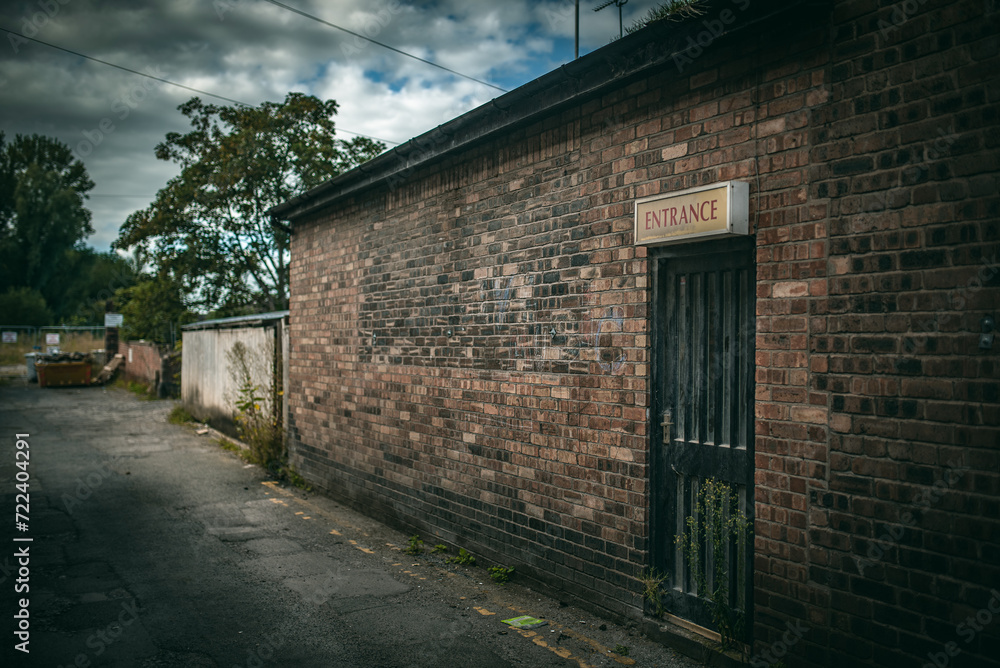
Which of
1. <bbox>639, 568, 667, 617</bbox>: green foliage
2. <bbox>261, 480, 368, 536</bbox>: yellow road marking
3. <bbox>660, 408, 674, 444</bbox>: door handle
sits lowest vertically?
<bbox>261, 480, 368, 536</bbox>: yellow road marking

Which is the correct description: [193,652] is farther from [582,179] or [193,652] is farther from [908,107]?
[908,107]

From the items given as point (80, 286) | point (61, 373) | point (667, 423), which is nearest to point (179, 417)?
point (61, 373)

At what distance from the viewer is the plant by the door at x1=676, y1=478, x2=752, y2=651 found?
368 centimetres

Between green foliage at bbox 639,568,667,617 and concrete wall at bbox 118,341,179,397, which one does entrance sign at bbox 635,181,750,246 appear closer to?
green foliage at bbox 639,568,667,617

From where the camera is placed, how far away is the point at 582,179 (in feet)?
15.4

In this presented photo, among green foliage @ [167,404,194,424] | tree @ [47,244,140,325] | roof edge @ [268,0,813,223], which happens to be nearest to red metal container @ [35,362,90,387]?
green foliage @ [167,404,194,424]

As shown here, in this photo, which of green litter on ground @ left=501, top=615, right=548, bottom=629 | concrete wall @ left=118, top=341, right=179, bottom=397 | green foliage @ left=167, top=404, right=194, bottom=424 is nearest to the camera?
green litter on ground @ left=501, top=615, right=548, bottom=629

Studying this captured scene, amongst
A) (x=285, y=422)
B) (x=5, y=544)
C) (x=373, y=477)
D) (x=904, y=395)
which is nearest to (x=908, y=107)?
(x=904, y=395)

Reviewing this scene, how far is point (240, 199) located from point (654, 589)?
19.5 m

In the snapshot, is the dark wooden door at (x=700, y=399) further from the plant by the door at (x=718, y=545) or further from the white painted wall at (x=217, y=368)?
the white painted wall at (x=217, y=368)

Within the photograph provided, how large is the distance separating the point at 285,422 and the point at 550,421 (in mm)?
6257

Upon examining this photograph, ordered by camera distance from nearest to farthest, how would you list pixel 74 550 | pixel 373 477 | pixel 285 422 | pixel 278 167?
pixel 74 550, pixel 373 477, pixel 285 422, pixel 278 167

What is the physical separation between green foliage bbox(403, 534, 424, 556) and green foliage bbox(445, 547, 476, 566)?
16.7 inches

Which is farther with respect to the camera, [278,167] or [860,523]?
[278,167]
